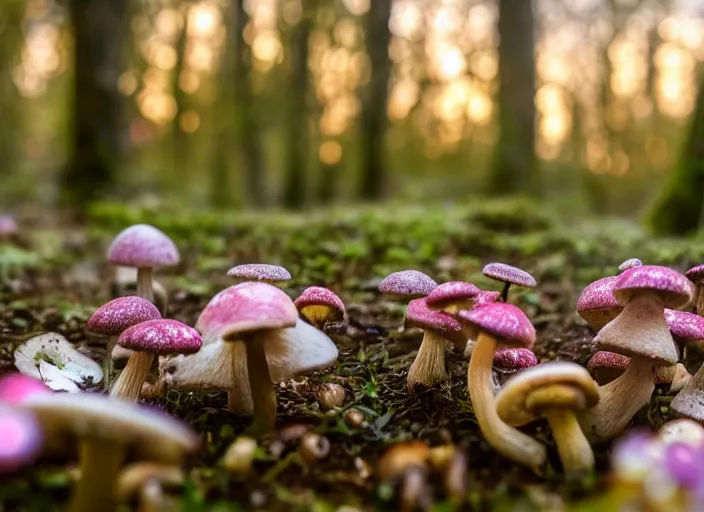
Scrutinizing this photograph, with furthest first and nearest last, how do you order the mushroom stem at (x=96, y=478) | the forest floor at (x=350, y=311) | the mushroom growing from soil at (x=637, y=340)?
the mushroom growing from soil at (x=637, y=340) < the forest floor at (x=350, y=311) < the mushroom stem at (x=96, y=478)

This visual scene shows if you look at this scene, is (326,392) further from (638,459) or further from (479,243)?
(479,243)

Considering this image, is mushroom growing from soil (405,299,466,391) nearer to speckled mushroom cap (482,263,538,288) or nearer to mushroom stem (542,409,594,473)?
speckled mushroom cap (482,263,538,288)

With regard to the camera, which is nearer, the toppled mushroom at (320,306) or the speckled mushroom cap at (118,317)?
the speckled mushroom cap at (118,317)

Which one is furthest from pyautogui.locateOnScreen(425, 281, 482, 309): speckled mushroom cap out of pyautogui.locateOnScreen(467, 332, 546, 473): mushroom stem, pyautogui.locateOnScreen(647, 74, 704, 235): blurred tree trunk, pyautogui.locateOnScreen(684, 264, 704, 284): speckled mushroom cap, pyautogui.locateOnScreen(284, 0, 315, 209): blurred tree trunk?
pyautogui.locateOnScreen(284, 0, 315, 209): blurred tree trunk

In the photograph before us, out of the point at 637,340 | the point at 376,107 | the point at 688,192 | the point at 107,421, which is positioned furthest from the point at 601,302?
the point at 376,107

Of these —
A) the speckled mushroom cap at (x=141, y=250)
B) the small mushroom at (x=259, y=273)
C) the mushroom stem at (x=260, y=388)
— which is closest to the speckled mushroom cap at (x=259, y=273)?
the small mushroom at (x=259, y=273)

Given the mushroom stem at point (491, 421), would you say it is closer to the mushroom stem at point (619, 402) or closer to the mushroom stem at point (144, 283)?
the mushroom stem at point (619, 402)
